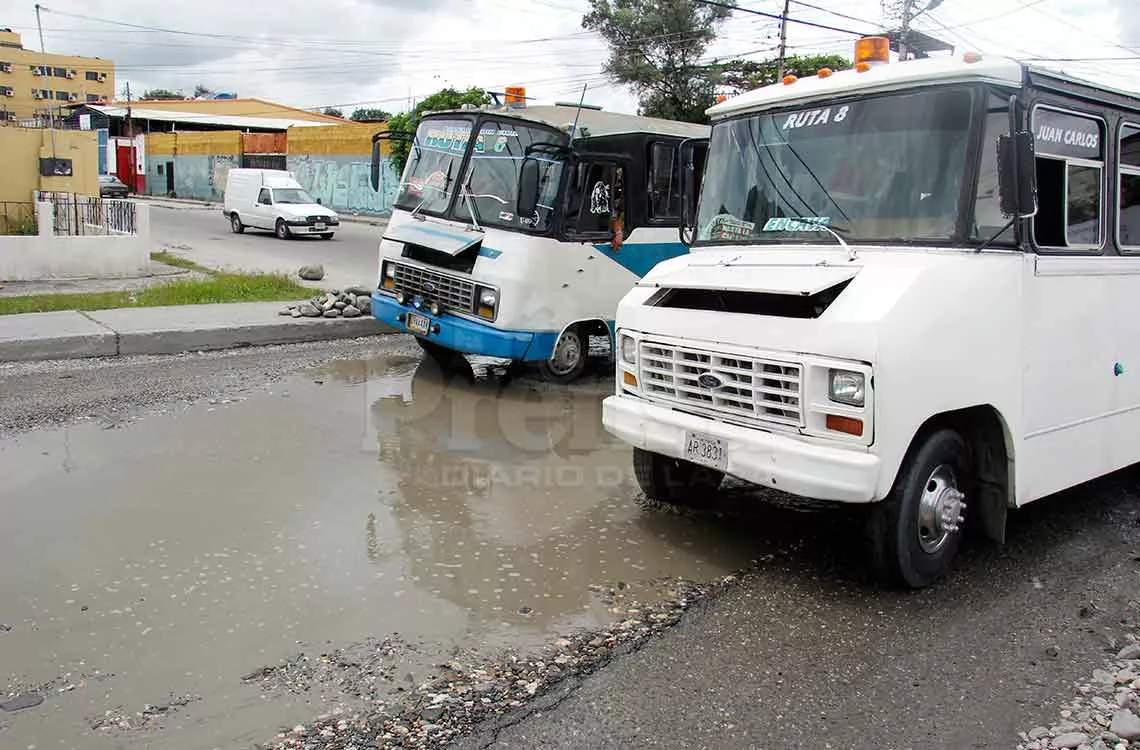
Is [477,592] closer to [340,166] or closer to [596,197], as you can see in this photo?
[596,197]

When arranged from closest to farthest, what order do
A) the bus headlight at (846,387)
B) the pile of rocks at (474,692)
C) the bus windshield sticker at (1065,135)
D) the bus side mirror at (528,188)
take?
1. the pile of rocks at (474,692)
2. the bus headlight at (846,387)
3. the bus windshield sticker at (1065,135)
4. the bus side mirror at (528,188)

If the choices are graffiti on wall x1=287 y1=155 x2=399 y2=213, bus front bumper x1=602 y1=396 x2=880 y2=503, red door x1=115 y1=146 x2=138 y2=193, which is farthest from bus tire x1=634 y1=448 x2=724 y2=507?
red door x1=115 y1=146 x2=138 y2=193

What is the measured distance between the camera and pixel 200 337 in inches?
418

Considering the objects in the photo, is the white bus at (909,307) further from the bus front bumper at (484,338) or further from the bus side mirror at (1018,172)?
the bus front bumper at (484,338)

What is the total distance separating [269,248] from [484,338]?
18.3 metres

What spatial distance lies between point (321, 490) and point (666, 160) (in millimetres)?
5477

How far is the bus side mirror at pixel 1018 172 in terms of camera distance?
14.5 feet

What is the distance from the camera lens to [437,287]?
9.10 metres

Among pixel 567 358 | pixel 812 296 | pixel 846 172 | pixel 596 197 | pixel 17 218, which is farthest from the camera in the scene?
pixel 17 218

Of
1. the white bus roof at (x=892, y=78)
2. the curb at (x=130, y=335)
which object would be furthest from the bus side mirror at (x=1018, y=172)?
the curb at (x=130, y=335)

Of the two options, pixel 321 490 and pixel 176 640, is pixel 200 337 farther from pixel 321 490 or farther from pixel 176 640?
pixel 176 640

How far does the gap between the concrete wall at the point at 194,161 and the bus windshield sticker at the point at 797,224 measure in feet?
163

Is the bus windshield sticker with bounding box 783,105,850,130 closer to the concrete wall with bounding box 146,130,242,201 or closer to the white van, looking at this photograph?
the white van

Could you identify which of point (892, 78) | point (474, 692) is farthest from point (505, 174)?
point (474, 692)
